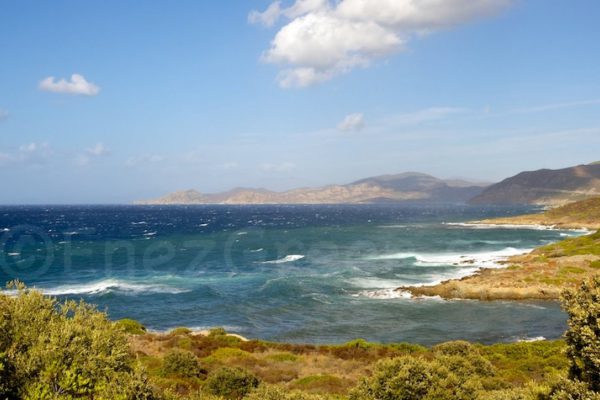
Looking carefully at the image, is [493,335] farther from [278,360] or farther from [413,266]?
[413,266]

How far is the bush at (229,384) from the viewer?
2369 cm

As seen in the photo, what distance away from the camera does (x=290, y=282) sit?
72.0 m

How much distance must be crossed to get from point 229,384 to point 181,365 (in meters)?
4.84

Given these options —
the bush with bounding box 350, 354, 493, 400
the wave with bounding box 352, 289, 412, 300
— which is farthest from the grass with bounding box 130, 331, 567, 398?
the wave with bounding box 352, 289, 412, 300

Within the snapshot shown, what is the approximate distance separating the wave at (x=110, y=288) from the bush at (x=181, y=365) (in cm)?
3876

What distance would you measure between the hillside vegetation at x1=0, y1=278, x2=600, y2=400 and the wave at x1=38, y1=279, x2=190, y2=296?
1382 inches

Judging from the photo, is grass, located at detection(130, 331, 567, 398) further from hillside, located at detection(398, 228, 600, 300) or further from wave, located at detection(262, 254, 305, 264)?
wave, located at detection(262, 254, 305, 264)

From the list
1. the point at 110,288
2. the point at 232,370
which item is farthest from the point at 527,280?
the point at 110,288

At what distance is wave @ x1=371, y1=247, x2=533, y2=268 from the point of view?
83688mm

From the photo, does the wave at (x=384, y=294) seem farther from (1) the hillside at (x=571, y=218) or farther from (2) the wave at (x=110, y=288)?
(1) the hillside at (x=571, y=218)

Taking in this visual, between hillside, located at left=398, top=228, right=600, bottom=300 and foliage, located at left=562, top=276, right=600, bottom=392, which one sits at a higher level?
foliage, located at left=562, top=276, right=600, bottom=392

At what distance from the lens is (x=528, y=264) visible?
73.9 m

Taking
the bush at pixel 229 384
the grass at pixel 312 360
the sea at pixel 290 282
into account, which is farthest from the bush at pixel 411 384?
the sea at pixel 290 282

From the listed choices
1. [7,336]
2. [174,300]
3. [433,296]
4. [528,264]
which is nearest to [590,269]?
[528,264]
